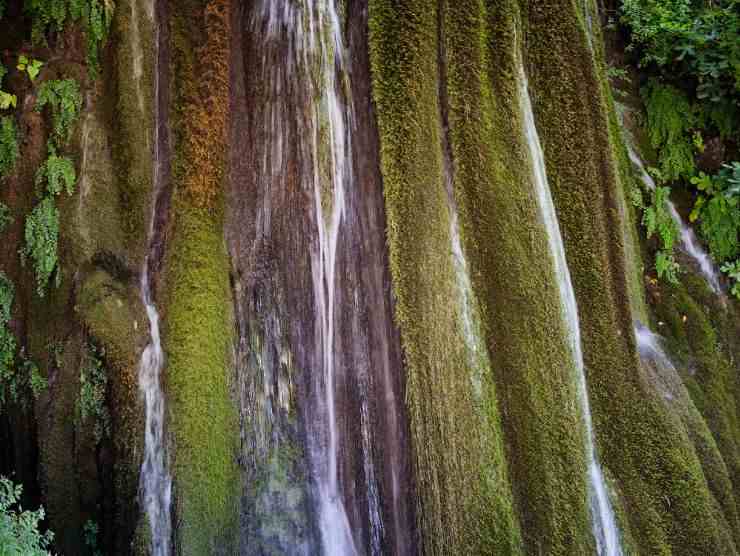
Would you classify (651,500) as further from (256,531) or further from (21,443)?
(21,443)

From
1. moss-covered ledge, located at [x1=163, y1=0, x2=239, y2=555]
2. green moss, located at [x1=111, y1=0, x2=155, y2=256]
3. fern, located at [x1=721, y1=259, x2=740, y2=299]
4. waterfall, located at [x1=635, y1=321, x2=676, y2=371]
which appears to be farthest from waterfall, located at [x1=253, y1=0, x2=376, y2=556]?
fern, located at [x1=721, y1=259, x2=740, y2=299]

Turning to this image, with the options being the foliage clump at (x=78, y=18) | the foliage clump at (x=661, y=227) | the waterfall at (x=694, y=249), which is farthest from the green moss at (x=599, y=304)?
the foliage clump at (x=78, y=18)

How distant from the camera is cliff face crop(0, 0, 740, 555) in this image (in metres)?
3.62

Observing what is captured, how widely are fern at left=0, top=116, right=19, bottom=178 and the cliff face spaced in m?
0.04

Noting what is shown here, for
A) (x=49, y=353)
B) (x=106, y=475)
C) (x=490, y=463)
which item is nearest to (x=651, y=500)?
(x=490, y=463)

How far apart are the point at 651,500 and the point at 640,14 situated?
357cm

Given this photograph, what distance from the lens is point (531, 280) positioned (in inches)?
146

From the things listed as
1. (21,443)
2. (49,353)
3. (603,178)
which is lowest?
(21,443)

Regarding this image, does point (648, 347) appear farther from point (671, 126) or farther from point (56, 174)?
point (56, 174)

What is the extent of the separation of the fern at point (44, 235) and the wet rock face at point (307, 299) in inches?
39.2

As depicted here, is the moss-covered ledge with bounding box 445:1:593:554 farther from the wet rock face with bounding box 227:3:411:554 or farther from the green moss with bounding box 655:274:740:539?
the green moss with bounding box 655:274:740:539

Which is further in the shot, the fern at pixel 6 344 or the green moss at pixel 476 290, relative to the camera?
the fern at pixel 6 344

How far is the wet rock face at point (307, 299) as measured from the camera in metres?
3.69

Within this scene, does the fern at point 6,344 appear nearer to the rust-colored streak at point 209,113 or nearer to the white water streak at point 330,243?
the rust-colored streak at point 209,113
